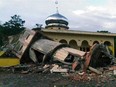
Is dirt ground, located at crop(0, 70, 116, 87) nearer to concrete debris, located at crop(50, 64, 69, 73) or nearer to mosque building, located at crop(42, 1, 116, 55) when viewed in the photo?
concrete debris, located at crop(50, 64, 69, 73)

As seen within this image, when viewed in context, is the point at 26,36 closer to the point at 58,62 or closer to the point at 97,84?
the point at 58,62

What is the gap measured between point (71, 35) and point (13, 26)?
39.5 ft

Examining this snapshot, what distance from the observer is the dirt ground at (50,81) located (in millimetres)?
14781

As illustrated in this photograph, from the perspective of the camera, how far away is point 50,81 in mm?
15922

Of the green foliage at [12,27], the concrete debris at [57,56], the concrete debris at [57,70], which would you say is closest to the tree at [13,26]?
the green foliage at [12,27]

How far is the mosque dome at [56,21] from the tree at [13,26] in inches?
217

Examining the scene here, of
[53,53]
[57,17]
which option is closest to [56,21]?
[57,17]

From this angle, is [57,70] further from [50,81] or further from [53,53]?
[53,53]

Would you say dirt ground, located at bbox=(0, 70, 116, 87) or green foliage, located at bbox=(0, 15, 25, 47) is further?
green foliage, located at bbox=(0, 15, 25, 47)

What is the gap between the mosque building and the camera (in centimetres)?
3975

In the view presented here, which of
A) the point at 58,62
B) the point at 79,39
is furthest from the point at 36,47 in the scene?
the point at 79,39

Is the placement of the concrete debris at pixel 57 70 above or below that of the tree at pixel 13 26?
below

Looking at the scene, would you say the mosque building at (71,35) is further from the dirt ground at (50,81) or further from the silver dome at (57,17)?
the dirt ground at (50,81)

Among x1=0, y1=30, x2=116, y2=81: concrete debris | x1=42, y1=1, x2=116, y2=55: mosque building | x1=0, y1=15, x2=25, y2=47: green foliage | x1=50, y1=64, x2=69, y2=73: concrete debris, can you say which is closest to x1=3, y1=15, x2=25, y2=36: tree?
x1=0, y1=15, x2=25, y2=47: green foliage
